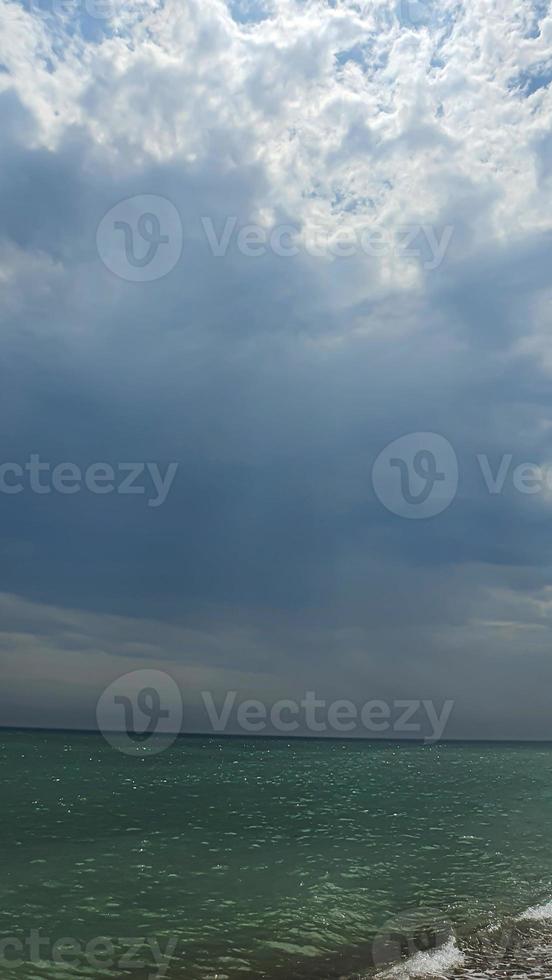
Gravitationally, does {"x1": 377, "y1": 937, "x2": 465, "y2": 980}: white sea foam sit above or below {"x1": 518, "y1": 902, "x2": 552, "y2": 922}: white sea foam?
above

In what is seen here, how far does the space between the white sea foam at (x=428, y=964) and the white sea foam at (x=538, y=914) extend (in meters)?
5.37

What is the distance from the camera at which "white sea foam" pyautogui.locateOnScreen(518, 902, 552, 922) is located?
23500 millimetres

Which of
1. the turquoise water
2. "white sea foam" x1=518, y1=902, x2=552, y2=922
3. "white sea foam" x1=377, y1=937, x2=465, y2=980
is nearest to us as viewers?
"white sea foam" x1=377, y1=937, x2=465, y2=980

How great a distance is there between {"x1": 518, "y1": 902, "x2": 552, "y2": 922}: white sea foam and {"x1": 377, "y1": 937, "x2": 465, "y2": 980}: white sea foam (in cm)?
537

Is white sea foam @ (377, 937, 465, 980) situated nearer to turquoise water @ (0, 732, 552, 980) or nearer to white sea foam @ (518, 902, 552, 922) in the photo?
turquoise water @ (0, 732, 552, 980)

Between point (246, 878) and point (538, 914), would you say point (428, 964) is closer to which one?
point (538, 914)

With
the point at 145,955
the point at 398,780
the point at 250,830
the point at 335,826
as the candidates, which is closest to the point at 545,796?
the point at 398,780

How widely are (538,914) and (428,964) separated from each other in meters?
8.30

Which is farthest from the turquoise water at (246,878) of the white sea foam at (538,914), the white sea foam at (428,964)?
the white sea foam at (428,964)

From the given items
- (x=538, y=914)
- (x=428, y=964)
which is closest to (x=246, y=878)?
(x=538, y=914)

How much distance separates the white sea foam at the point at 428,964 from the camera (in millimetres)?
17469

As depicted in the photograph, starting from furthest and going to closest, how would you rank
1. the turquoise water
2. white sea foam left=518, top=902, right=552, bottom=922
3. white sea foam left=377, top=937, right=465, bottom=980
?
white sea foam left=518, top=902, right=552, bottom=922
the turquoise water
white sea foam left=377, top=937, right=465, bottom=980

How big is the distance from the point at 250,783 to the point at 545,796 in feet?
119

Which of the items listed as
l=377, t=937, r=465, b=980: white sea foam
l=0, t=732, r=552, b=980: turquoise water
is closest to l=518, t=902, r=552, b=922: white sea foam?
l=0, t=732, r=552, b=980: turquoise water
